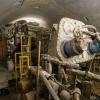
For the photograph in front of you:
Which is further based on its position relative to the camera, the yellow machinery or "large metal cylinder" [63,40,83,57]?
the yellow machinery

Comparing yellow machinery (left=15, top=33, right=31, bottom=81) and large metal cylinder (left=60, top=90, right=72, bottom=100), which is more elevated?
yellow machinery (left=15, top=33, right=31, bottom=81)

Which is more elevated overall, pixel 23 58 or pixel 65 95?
pixel 23 58

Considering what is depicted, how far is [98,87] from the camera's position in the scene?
4406 mm

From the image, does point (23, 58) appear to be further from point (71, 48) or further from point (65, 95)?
point (65, 95)

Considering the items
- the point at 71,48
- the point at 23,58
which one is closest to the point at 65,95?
the point at 71,48

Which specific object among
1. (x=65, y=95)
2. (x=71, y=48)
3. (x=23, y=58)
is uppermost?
(x=71, y=48)

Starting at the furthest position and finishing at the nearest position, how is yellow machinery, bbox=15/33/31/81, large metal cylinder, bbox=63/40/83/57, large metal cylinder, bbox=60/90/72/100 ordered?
1. yellow machinery, bbox=15/33/31/81
2. large metal cylinder, bbox=63/40/83/57
3. large metal cylinder, bbox=60/90/72/100

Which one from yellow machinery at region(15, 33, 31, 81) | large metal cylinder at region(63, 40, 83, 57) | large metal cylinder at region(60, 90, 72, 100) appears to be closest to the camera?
large metal cylinder at region(60, 90, 72, 100)

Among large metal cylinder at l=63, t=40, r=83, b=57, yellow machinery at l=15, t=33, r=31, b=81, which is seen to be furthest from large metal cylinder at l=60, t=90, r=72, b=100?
yellow machinery at l=15, t=33, r=31, b=81

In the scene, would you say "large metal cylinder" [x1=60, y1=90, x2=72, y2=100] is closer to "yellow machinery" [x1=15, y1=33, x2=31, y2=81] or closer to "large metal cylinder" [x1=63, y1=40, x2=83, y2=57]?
"large metal cylinder" [x1=63, y1=40, x2=83, y2=57]

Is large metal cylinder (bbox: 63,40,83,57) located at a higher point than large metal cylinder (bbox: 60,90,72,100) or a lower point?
higher

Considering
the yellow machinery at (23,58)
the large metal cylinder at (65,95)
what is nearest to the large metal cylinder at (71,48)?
the large metal cylinder at (65,95)

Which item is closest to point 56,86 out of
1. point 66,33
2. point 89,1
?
point 66,33

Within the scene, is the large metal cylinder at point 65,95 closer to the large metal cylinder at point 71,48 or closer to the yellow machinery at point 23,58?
the large metal cylinder at point 71,48
